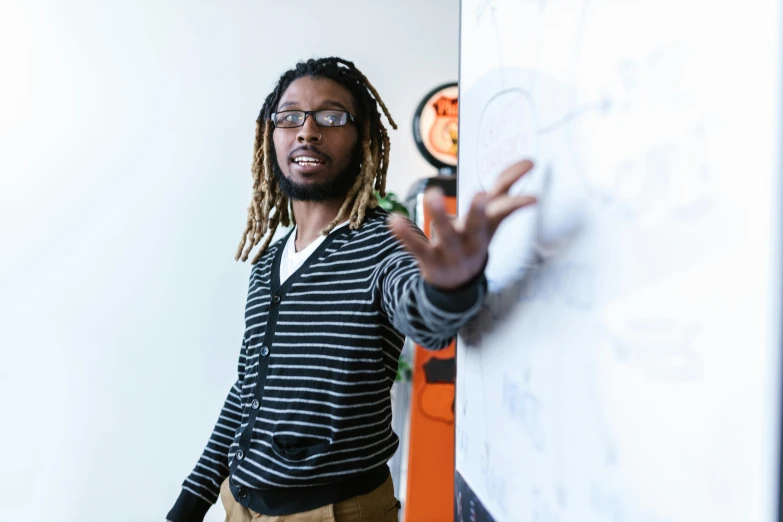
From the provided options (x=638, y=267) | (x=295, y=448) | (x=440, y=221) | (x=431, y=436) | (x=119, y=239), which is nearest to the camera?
(x=638, y=267)

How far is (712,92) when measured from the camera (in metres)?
0.28

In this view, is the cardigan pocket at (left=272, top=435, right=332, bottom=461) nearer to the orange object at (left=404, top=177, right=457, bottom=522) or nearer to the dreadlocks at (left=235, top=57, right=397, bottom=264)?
the dreadlocks at (left=235, top=57, right=397, bottom=264)

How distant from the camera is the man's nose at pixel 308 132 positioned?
906 millimetres

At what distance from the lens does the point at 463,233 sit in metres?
0.45

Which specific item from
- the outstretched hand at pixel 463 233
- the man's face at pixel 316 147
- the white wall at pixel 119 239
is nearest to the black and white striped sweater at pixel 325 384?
the man's face at pixel 316 147

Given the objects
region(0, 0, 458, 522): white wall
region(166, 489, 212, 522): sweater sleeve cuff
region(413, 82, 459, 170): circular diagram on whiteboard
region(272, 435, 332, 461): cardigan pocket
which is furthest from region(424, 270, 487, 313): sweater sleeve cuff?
region(0, 0, 458, 522): white wall

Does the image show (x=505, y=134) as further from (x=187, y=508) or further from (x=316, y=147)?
(x=187, y=508)

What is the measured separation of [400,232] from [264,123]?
0.72 m

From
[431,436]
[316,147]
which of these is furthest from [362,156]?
[431,436]

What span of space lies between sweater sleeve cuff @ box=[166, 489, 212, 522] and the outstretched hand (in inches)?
29.0

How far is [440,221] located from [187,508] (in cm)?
80

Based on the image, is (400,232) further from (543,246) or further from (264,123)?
(264,123)

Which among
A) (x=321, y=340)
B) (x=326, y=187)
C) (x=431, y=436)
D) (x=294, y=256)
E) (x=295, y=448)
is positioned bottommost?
(x=431, y=436)

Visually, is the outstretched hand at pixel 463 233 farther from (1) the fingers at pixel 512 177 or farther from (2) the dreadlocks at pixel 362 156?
(2) the dreadlocks at pixel 362 156
